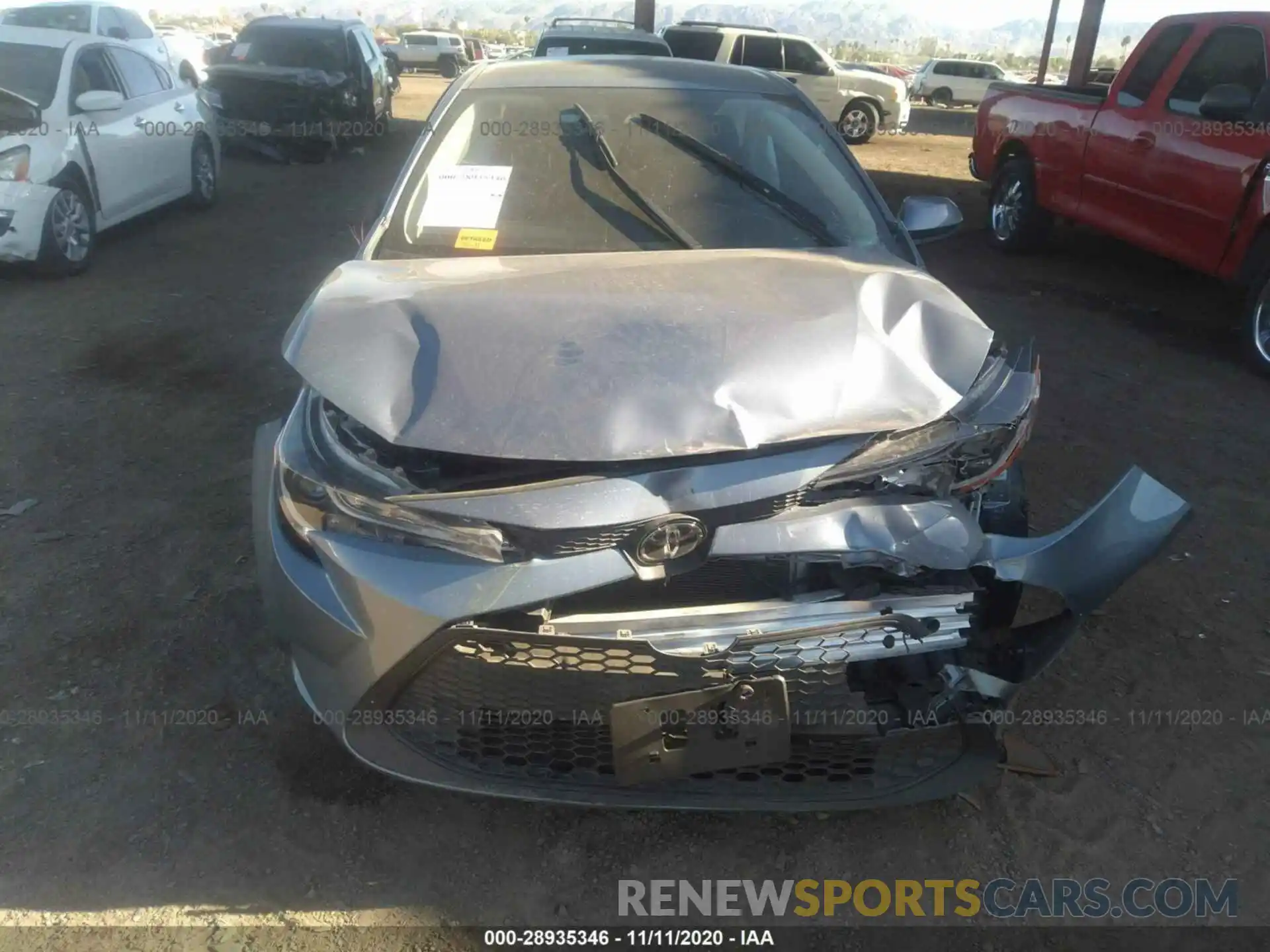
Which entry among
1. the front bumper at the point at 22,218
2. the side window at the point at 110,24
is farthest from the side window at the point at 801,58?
the front bumper at the point at 22,218

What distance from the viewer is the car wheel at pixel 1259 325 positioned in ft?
18.1

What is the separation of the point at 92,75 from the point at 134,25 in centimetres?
461

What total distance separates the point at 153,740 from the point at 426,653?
3.92ft

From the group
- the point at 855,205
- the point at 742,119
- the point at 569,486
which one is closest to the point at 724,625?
the point at 569,486

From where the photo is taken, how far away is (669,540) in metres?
2.01

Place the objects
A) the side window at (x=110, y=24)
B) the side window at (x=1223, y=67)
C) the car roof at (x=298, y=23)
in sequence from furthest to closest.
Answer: the car roof at (x=298, y=23)
the side window at (x=110, y=24)
the side window at (x=1223, y=67)

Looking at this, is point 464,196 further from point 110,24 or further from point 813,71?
point 813,71

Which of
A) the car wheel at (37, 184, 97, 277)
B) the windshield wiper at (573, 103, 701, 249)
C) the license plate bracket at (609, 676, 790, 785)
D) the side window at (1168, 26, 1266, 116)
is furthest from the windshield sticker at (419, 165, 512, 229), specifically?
the side window at (1168, 26, 1266, 116)

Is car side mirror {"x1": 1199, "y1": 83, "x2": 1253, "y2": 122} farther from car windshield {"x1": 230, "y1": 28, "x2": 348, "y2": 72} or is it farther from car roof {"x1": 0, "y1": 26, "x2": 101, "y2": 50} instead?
car windshield {"x1": 230, "y1": 28, "x2": 348, "y2": 72}

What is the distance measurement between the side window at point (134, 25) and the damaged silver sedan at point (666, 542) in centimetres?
1031

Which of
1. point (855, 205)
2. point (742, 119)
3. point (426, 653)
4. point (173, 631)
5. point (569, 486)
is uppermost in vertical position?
point (742, 119)

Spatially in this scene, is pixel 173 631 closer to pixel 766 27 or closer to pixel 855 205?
pixel 855 205

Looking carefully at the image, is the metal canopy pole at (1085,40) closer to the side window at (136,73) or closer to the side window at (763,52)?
the side window at (763,52)

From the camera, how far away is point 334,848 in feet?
7.79
